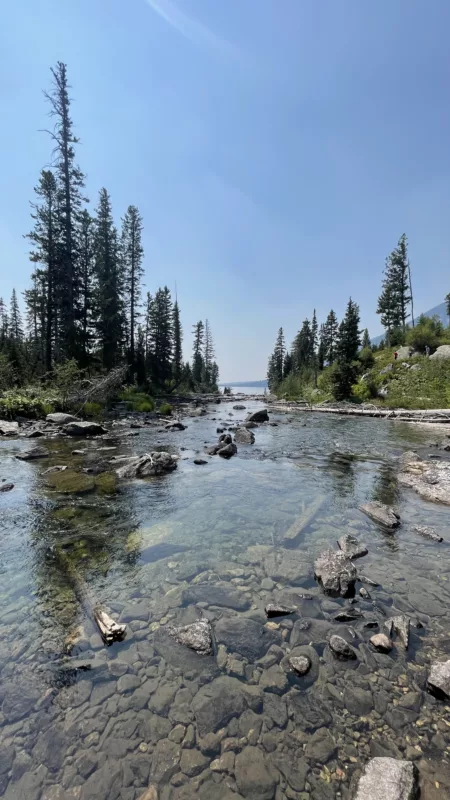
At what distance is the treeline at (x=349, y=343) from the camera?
41.4 m

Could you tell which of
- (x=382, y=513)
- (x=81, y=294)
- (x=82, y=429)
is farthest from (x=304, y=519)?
(x=81, y=294)

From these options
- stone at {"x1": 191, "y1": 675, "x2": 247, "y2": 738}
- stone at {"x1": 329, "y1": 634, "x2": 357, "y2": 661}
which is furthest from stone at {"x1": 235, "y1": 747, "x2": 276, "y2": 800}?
stone at {"x1": 329, "y1": 634, "x2": 357, "y2": 661}

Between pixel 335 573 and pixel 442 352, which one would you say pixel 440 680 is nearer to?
pixel 335 573

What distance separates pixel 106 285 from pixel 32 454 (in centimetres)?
3065

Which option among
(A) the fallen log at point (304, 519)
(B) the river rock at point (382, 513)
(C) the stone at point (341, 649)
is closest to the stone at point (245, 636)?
(C) the stone at point (341, 649)

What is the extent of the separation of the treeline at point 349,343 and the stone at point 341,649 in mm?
37866

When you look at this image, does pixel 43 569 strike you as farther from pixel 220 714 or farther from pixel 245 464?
pixel 245 464

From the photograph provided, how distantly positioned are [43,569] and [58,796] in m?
3.17

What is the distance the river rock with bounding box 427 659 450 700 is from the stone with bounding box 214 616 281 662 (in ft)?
4.76

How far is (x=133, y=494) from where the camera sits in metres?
8.32

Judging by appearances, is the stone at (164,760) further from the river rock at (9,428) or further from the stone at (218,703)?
Answer: the river rock at (9,428)

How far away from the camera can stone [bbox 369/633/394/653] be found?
3.39 meters

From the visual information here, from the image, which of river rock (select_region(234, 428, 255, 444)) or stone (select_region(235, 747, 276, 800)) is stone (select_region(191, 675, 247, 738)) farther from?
river rock (select_region(234, 428, 255, 444))

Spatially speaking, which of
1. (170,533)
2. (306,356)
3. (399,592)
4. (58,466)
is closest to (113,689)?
(170,533)
